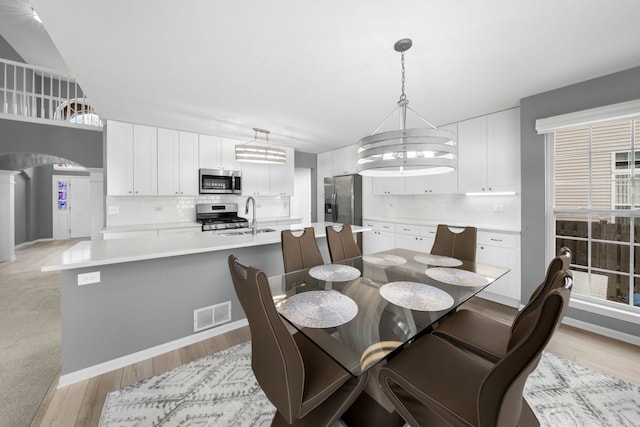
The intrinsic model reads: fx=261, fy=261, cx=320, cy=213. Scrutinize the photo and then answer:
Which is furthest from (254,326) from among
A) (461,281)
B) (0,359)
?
(0,359)

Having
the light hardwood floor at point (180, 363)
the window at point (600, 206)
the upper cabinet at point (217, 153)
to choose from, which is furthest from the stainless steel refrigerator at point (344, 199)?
the window at point (600, 206)

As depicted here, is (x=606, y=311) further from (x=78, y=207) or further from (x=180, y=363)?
(x=78, y=207)

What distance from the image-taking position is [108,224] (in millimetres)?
4207

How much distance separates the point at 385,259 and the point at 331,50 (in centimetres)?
190

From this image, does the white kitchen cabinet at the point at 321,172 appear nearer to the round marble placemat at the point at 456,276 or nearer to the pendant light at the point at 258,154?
the pendant light at the point at 258,154

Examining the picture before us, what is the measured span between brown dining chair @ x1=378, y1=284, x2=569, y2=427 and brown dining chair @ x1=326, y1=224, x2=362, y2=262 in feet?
4.46

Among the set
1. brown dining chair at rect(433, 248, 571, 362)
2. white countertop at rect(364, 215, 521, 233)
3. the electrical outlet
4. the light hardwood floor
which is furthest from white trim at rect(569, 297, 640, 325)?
the electrical outlet

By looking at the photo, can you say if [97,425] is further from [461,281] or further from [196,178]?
[196,178]

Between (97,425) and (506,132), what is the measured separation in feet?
15.6

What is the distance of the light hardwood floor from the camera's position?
1.60m

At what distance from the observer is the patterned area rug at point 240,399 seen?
155 cm

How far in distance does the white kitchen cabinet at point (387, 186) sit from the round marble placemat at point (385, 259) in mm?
2314

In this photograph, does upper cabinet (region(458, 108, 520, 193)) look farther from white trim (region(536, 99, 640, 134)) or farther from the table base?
the table base

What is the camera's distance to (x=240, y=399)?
171 centimetres
